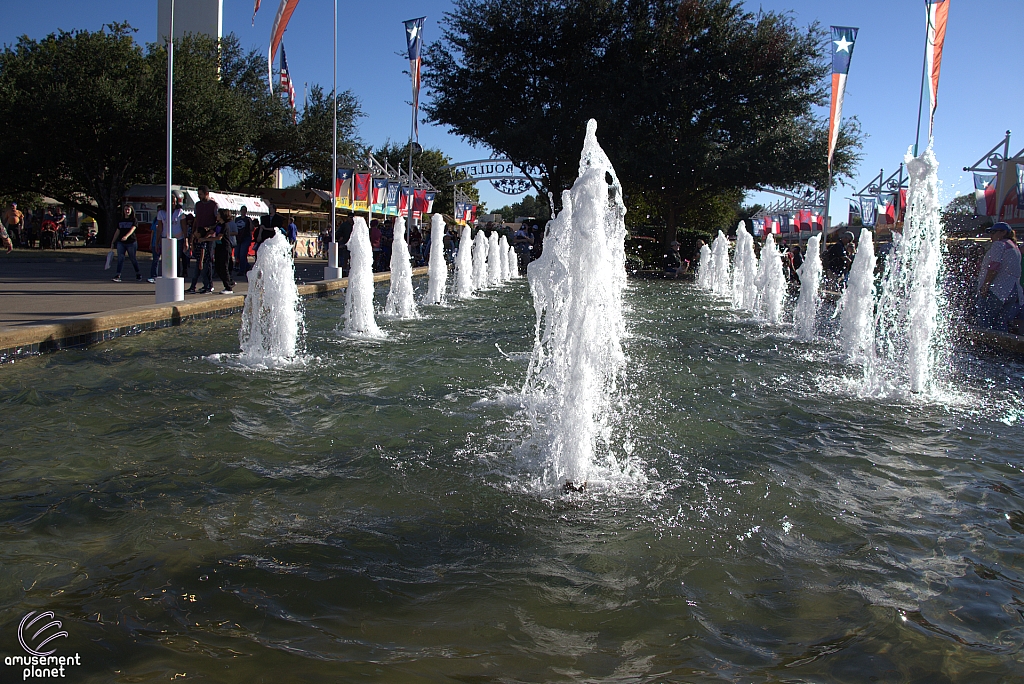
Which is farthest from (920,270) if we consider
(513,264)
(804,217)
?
(804,217)

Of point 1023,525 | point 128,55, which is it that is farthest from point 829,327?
point 128,55

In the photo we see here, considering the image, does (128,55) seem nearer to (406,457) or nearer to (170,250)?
(170,250)

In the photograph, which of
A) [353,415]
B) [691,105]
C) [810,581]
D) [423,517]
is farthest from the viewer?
[691,105]

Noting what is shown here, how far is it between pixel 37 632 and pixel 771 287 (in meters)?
13.6

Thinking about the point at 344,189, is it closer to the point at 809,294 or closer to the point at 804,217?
the point at 809,294

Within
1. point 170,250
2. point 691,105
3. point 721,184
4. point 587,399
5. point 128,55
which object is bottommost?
point 587,399

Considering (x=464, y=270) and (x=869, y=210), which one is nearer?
(x=464, y=270)

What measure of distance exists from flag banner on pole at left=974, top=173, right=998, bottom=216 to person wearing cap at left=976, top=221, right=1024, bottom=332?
36.7 feet

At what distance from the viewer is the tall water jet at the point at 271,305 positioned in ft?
27.0

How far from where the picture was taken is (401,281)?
13.0 m

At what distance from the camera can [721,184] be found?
30.2 m

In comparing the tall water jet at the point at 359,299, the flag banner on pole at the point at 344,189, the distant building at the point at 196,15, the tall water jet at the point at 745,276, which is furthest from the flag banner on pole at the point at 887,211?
the distant building at the point at 196,15

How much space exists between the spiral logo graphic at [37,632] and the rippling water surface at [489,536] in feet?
0.14

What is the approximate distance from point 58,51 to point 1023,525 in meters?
35.9
